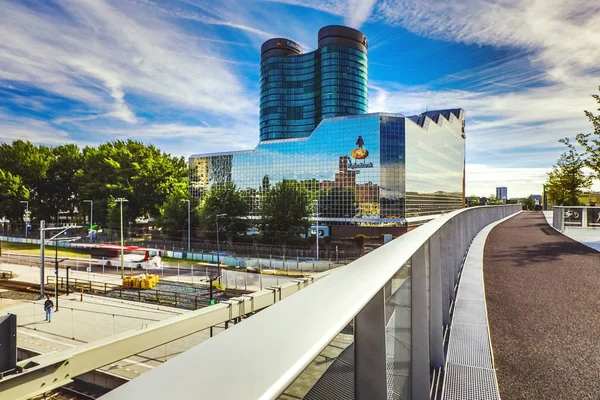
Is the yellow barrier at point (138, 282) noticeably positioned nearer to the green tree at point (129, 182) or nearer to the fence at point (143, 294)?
the fence at point (143, 294)

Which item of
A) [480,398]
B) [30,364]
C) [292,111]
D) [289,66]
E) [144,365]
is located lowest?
[144,365]

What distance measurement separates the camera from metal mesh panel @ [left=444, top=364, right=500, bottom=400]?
2.73 m

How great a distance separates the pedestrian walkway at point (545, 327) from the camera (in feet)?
9.50

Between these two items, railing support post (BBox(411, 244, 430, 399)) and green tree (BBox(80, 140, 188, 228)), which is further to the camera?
green tree (BBox(80, 140, 188, 228))

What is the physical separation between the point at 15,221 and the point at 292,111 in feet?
264

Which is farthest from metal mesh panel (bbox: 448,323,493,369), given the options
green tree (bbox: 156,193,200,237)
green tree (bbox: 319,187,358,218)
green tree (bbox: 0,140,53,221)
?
green tree (bbox: 0,140,53,221)

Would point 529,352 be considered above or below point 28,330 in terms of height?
above

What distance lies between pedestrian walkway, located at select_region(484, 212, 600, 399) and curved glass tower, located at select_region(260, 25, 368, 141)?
10711 centimetres

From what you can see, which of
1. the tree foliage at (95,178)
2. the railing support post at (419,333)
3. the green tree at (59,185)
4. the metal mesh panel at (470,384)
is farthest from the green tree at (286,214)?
the green tree at (59,185)

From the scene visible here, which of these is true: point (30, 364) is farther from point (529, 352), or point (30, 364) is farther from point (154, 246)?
point (154, 246)

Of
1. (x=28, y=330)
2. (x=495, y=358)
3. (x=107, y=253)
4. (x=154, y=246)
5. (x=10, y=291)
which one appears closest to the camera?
(x=495, y=358)

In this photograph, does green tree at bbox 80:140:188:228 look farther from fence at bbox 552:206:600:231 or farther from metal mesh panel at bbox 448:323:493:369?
metal mesh panel at bbox 448:323:493:369

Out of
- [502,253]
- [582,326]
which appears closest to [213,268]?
[502,253]

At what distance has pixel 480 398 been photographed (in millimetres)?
2684
